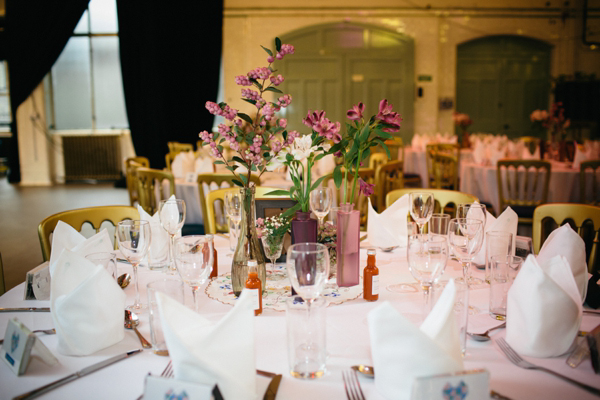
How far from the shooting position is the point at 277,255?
158 cm

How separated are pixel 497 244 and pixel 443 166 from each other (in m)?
4.05

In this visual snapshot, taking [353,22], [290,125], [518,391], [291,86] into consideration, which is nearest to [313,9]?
[353,22]

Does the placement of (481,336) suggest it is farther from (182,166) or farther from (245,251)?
(182,166)

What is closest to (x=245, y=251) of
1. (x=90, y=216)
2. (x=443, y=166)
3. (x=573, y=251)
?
(x=573, y=251)

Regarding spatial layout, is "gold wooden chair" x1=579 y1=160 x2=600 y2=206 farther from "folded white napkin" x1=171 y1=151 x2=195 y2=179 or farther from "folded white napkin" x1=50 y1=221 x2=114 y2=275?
"folded white napkin" x1=50 y1=221 x2=114 y2=275

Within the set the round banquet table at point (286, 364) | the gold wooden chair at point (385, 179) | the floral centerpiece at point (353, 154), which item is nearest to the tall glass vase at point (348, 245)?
the floral centerpiece at point (353, 154)

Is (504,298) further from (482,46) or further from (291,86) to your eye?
(482,46)

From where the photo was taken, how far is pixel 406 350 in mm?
851

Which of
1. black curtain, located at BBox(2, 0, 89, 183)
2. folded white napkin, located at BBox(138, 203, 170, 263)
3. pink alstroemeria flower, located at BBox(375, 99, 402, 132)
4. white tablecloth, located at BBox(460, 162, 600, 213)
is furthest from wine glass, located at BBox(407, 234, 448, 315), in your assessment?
black curtain, located at BBox(2, 0, 89, 183)

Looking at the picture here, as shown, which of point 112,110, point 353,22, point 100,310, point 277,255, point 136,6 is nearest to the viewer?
point 100,310

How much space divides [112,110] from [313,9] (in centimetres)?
433

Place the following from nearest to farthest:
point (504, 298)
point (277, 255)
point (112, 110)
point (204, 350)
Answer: point (204, 350)
point (504, 298)
point (277, 255)
point (112, 110)

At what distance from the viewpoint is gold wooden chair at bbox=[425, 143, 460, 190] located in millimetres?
4855

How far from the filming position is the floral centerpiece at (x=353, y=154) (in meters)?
1.34
